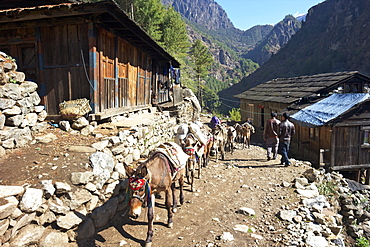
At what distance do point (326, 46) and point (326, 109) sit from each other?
204 feet

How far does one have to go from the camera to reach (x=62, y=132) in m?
7.02

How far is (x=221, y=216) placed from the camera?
5.97m

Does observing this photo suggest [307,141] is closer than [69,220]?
No

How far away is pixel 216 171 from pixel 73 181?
6.00 metres

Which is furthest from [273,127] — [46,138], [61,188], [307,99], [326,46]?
[326,46]

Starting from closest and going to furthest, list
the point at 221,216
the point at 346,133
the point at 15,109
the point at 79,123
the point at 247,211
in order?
1. the point at 15,109
2. the point at 221,216
3. the point at 247,211
4. the point at 79,123
5. the point at 346,133

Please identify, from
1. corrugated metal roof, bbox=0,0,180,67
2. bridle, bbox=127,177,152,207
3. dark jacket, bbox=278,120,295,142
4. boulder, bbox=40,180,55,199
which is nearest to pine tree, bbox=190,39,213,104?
dark jacket, bbox=278,120,295,142

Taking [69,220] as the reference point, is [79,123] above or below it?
above

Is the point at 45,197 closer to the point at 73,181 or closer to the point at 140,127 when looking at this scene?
the point at 73,181

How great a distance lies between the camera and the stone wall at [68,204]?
3.75 meters

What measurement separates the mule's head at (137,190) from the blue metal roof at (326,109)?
12.5m

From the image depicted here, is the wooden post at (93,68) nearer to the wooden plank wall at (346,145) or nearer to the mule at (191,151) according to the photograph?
the mule at (191,151)

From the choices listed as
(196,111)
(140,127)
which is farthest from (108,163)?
(196,111)

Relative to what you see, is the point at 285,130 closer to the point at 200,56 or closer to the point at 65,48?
the point at 65,48
